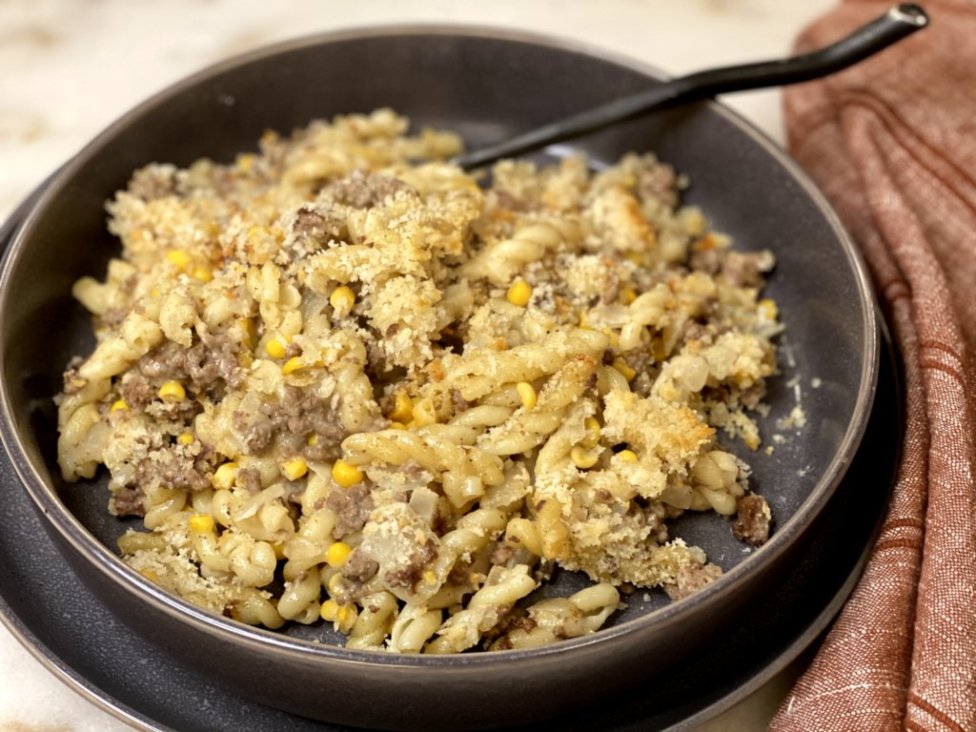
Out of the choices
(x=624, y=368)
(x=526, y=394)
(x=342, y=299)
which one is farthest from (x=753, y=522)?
(x=342, y=299)

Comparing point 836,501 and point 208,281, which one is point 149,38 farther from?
point 836,501

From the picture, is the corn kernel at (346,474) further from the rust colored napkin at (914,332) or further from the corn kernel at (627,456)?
the rust colored napkin at (914,332)

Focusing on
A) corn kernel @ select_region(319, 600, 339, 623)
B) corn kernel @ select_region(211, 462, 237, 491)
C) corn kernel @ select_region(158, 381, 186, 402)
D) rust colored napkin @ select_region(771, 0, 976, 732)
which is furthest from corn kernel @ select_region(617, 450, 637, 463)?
corn kernel @ select_region(158, 381, 186, 402)

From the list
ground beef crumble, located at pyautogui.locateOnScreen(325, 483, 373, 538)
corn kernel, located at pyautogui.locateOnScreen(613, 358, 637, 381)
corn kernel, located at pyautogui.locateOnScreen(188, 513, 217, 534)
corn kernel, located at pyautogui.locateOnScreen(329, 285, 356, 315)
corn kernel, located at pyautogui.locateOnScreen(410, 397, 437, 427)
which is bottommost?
corn kernel, located at pyautogui.locateOnScreen(188, 513, 217, 534)

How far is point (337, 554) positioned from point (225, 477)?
32 cm

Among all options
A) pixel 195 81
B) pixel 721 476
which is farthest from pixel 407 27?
pixel 721 476

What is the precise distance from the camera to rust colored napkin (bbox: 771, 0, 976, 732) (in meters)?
2.03

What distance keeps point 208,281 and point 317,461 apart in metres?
0.53

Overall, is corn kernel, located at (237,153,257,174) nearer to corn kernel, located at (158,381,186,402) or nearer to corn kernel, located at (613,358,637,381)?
corn kernel, located at (158,381,186,402)

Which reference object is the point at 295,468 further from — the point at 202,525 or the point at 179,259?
the point at 179,259

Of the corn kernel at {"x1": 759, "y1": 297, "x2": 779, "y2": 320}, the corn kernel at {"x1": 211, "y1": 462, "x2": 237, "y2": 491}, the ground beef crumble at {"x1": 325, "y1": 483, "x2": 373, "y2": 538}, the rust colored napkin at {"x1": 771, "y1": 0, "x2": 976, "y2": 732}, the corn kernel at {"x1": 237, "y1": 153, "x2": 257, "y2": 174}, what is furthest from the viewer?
the corn kernel at {"x1": 237, "y1": 153, "x2": 257, "y2": 174}

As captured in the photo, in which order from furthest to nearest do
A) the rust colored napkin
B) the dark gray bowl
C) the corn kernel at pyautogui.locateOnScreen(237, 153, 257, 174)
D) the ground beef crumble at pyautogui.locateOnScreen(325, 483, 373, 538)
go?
the corn kernel at pyautogui.locateOnScreen(237, 153, 257, 174) < the ground beef crumble at pyautogui.locateOnScreen(325, 483, 373, 538) < the rust colored napkin < the dark gray bowl

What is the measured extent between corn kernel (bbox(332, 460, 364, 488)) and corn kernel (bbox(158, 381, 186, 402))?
0.39 m

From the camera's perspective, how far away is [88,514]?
233 cm
